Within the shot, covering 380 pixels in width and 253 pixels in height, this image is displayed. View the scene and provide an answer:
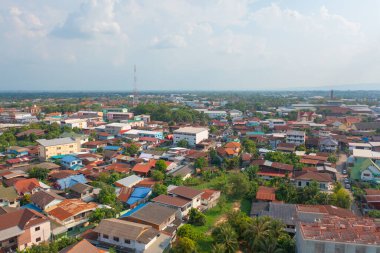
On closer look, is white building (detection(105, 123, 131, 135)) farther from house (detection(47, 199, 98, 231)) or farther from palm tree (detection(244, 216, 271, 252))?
palm tree (detection(244, 216, 271, 252))

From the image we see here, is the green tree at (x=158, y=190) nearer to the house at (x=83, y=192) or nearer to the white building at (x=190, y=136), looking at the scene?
the house at (x=83, y=192)

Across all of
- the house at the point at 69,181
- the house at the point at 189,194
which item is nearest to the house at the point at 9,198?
the house at the point at 69,181

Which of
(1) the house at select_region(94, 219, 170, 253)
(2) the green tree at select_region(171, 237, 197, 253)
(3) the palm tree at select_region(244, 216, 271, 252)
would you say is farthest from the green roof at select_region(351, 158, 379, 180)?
(2) the green tree at select_region(171, 237, 197, 253)

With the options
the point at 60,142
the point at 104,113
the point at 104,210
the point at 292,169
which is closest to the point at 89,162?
the point at 60,142

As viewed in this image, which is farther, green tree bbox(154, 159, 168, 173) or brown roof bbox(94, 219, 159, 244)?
green tree bbox(154, 159, 168, 173)

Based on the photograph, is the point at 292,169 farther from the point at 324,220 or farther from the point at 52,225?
the point at 52,225
